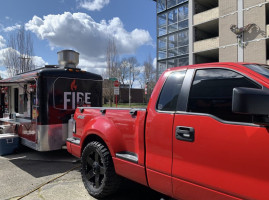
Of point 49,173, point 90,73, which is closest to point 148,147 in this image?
point 49,173

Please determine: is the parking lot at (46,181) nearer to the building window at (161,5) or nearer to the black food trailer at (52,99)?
the black food trailer at (52,99)

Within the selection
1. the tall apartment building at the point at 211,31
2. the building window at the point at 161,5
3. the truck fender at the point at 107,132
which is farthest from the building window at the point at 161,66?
the truck fender at the point at 107,132

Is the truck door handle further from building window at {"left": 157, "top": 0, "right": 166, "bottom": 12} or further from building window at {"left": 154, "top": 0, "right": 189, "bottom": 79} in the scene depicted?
building window at {"left": 157, "top": 0, "right": 166, "bottom": 12}

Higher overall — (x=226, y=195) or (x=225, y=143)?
(x=225, y=143)

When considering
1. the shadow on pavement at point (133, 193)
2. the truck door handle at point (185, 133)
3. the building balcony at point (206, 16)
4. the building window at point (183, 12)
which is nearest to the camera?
the truck door handle at point (185, 133)

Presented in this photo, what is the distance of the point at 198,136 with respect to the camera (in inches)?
87.7

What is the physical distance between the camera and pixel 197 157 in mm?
2230

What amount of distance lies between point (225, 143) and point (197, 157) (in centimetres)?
33

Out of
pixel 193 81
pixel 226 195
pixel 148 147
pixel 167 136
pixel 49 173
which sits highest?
pixel 193 81

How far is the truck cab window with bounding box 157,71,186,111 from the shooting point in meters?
2.64

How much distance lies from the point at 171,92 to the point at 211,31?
26245mm

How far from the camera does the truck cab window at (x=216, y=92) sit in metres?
2.15

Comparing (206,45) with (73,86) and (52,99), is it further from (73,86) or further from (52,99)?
(52,99)

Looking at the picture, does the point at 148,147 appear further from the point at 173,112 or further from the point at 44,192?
the point at 44,192
